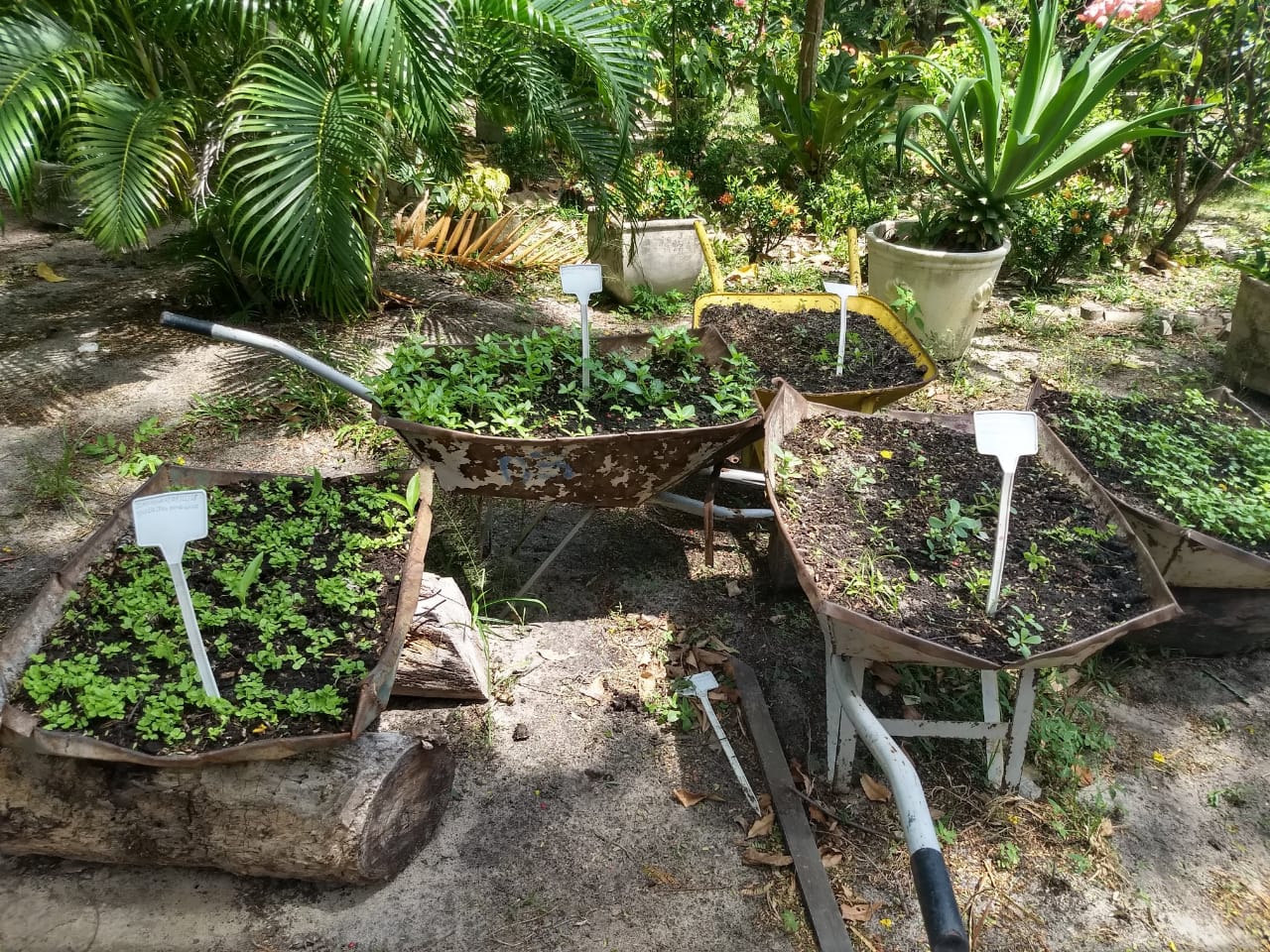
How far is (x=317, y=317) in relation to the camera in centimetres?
430

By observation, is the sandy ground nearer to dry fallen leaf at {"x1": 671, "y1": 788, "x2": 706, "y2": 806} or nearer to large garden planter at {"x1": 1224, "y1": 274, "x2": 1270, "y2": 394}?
dry fallen leaf at {"x1": 671, "y1": 788, "x2": 706, "y2": 806}

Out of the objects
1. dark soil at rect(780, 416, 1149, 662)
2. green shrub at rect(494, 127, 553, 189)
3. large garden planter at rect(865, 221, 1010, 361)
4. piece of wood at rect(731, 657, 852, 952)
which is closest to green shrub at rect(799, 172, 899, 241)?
large garden planter at rect(865, 221, 1010, 361)

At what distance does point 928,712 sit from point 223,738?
6.04 feet

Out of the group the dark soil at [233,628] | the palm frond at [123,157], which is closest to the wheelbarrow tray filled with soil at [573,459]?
the dark soil at [233,628]

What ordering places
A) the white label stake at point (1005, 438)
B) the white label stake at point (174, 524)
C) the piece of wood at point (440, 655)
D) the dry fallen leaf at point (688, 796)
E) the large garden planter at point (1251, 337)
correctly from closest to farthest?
1. the white label stake at point (174, 524)
2. the white label stake at point (1005, 438)
3. the dry fallen leaf at point (688, 796)
4. the piece of wood at point (440, 655)
5. the large garden planter at point (1251, 337)

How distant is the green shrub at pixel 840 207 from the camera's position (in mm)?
5703

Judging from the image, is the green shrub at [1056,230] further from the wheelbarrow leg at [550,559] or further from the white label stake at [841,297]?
the wheelbarrow leg at [550,559]

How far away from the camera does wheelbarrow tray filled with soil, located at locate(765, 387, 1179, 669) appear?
170cm

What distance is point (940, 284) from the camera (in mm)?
3932

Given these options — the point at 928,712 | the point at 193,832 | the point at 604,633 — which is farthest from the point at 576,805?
the point at 928,712

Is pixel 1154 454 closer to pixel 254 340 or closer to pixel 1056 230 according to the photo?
pixel 254 340

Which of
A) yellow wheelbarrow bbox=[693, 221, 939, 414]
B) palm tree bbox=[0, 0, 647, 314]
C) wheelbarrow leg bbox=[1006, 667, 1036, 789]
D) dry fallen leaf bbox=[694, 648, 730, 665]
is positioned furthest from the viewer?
palm tree bbox=[0, 0, 647, 314]

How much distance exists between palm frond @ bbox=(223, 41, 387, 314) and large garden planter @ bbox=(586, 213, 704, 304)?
180 centimetres

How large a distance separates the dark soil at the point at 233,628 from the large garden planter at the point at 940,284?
299 centimetres
